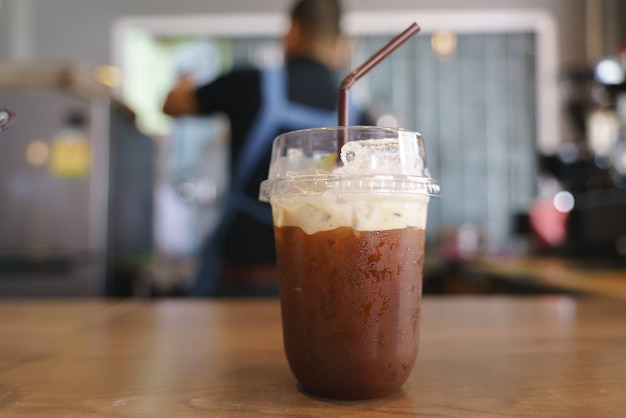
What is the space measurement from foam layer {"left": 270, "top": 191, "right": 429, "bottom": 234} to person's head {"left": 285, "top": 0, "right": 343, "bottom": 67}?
1492mm

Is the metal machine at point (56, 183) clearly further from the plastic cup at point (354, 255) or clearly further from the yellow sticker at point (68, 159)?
the plastic cup at point (354, 255)

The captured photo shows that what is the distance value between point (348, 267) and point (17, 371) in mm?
415

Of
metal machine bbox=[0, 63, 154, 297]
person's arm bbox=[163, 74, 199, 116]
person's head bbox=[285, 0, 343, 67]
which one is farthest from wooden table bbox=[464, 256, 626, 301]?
metal machine bbox=[0, 63, 154, 297]

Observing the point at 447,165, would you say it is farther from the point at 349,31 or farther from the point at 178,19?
the point at 178,19

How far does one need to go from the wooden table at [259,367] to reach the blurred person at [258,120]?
737 mm

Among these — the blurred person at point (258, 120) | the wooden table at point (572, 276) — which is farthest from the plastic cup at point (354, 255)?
the blurred person at point (258, 120)

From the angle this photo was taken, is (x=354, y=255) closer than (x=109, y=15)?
Yes

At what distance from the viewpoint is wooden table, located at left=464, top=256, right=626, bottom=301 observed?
61.7 inches

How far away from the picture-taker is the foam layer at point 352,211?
0.55 meters

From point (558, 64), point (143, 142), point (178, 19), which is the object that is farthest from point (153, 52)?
point (558, 64)

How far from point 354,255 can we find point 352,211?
41mm

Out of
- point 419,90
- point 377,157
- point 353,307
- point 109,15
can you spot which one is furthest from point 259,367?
point 109,15

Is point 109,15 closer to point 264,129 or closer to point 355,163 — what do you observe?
point 264,129

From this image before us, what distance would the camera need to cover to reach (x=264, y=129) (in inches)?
75.0
